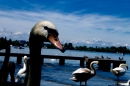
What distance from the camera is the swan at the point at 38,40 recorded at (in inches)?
155

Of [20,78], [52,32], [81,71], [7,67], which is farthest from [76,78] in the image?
[52,32]

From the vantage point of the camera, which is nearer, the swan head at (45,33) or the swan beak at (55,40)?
the swan beak at (55,40)

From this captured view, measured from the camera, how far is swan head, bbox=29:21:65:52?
3872 mm

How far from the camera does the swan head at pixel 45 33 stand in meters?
3.87

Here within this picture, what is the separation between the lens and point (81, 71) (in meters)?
15.3

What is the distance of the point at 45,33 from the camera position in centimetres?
397

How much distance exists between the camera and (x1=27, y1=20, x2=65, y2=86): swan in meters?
3.93

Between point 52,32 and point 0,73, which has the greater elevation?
point 52,32

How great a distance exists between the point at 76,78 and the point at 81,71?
1.66ft

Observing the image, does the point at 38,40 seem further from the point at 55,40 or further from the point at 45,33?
the point at 55,40

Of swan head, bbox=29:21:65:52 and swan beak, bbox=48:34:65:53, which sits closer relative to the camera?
swan beak, bbox=48:34:65:53

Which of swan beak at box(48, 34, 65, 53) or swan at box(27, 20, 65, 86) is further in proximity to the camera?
swan at box(27, 20, 65, 86)

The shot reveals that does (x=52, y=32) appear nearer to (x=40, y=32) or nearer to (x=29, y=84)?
(x=40, y=32)

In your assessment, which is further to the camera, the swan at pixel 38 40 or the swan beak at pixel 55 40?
the swan at pixel 38 40
